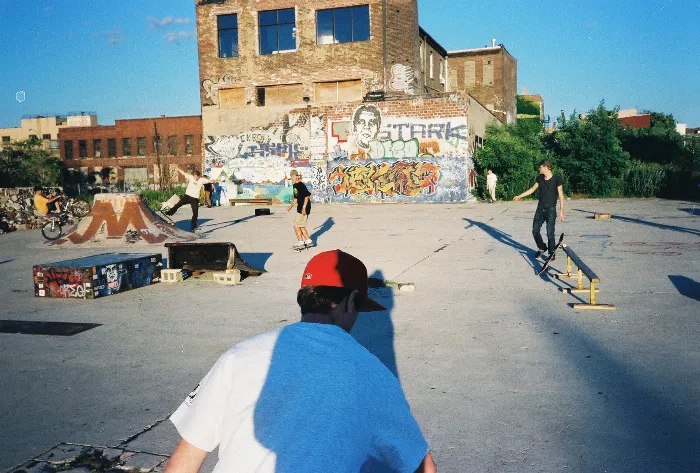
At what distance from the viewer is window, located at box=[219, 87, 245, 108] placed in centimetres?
3675

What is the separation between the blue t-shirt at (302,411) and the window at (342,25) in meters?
35.1

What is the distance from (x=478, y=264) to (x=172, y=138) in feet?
204

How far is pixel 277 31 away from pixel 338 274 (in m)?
36.8

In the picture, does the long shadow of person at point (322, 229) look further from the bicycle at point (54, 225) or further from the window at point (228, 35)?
the window at point (228, 35)

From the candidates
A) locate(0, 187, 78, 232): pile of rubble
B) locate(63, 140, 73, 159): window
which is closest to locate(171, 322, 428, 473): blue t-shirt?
locate(0, 187, 78, 232): pile of rubble

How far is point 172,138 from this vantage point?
68.3 meters

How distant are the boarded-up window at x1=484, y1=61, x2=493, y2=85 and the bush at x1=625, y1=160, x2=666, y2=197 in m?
21.6

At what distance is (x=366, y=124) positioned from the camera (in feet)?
104

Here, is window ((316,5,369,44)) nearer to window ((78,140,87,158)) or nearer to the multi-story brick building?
the multi-story brick building

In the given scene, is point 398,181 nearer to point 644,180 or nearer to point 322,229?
point 322,229

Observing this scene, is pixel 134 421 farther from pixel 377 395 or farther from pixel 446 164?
pixel 446 164

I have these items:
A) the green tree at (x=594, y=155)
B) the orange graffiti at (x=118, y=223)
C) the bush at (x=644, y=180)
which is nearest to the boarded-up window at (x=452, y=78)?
the green tree at (x=594, y=155)

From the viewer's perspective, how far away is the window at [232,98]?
121 feet

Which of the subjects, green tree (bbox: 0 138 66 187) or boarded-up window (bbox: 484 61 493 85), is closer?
boarded-up window (bbox: 484 61 493 85)
